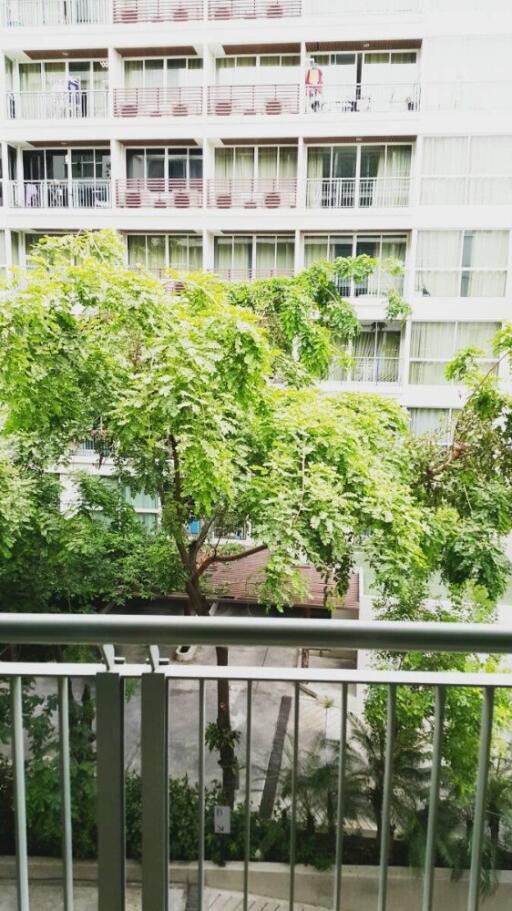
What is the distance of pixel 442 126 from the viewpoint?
9930 millimetres

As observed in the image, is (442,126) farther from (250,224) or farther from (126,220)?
(126,220)

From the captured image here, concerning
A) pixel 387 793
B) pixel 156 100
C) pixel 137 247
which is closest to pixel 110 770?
pixel 387 793

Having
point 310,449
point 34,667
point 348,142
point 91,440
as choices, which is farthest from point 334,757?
point 348,142

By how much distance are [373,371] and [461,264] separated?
2.09m

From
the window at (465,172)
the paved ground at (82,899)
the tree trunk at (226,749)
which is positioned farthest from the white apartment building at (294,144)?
the paved ground at (82,899)

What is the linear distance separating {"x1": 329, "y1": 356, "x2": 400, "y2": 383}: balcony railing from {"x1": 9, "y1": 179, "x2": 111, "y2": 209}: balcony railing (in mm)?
5031

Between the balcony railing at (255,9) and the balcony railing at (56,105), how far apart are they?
2.14 m

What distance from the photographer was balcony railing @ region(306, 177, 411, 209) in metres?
10.4

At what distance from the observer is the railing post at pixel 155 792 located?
1.19 meters

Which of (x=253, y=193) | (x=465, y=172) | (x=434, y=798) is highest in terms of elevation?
(x=465, y=172)

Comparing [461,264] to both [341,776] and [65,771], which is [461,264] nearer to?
[341,776]

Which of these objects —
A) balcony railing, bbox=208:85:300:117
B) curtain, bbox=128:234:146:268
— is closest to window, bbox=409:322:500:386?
balcony railing, bbox=208:85:300:117

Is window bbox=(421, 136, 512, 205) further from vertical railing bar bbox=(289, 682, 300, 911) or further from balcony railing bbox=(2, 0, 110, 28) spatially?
vertical railing bar bbox=(289, 682, 300, 911)

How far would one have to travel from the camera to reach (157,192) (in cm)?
1080
